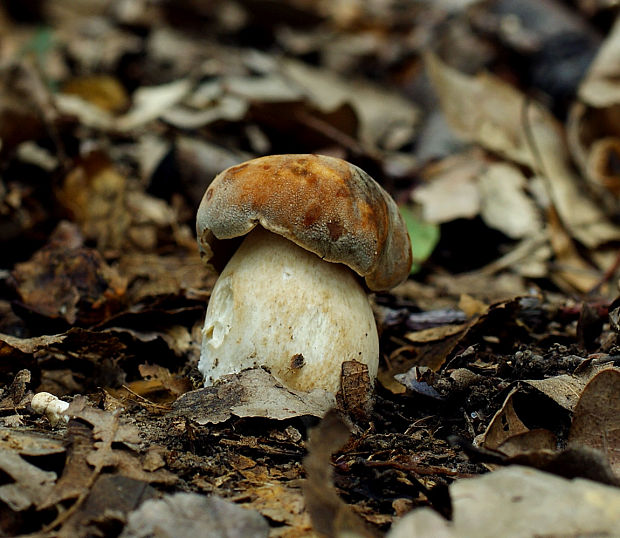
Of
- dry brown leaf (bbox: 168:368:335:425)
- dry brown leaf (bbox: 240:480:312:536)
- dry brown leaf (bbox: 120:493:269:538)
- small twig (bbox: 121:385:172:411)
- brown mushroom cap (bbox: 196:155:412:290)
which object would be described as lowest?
small twig (bbox: 121:385:172:411)

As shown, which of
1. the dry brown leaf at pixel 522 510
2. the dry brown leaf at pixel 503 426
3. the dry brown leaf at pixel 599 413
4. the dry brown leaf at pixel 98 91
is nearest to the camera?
the dry brown leaf at pixel 522 510

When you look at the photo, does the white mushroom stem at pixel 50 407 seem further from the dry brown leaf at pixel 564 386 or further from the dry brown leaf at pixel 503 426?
the dry brown leaf at pixel 564 386

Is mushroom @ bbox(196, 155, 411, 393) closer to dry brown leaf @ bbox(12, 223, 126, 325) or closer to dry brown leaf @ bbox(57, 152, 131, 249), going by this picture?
dry brown leaf @ bbox(12, 223, 126, 325)

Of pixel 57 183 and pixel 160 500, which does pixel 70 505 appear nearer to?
pixel 160 500

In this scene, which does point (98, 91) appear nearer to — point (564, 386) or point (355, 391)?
point (355, 391)

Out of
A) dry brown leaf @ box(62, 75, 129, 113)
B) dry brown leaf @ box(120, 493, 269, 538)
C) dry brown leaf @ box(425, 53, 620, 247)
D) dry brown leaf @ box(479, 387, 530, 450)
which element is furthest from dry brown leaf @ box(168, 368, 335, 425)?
dry brown leaf @ box(62, 75, 129, 113)

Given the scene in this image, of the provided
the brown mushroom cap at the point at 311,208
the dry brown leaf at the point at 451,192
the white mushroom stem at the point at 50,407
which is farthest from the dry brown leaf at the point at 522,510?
the dry brown leaf at the point at 451,192
